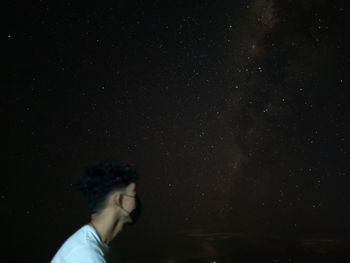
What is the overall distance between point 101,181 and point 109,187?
5 cm

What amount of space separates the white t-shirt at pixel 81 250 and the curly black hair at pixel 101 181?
0.69 feet

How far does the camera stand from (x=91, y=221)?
182cm

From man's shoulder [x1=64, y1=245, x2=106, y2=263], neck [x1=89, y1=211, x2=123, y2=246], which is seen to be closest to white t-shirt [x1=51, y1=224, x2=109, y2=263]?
man's shoulder [x1=64, y1=245, x2=106, y2=263]

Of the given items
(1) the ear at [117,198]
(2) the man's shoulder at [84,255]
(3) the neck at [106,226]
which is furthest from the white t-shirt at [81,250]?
(1) the ear at [117,198]

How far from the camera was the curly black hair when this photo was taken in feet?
6.07

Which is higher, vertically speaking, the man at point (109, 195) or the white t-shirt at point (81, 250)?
the man at point (109, 195)

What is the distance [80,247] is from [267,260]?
16008cm

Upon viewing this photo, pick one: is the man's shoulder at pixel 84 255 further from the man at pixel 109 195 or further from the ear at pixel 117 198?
the ear at pixel 117 198

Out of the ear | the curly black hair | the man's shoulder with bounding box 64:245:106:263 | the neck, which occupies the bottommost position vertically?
the man's shoulder with bounding box 64:245:106:263

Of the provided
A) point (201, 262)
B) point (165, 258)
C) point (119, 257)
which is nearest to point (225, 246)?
point (165, 258)

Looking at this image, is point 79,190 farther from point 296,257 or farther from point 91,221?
point 296,257

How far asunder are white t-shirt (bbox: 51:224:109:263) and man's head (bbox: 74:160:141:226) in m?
0.21

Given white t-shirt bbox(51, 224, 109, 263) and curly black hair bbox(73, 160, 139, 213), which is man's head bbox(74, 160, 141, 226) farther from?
white t-shirt bbox(51, 224, 109, 263)

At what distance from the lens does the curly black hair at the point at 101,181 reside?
1851 mm
